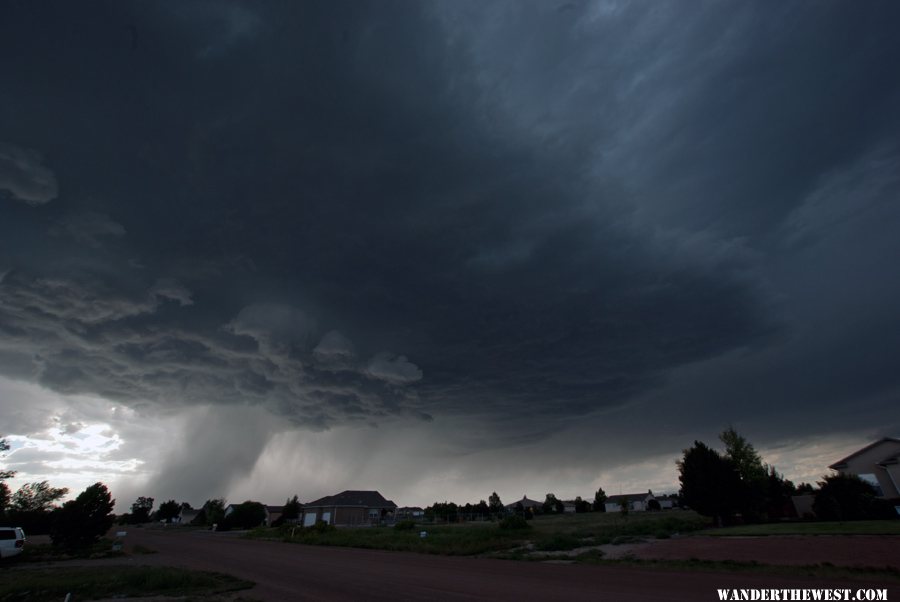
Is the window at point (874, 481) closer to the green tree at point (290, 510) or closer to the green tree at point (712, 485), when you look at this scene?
the green tree at point (712, 485)

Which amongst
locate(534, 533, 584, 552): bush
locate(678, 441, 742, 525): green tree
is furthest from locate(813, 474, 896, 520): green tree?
locate(534, 533, 584, 552): bush

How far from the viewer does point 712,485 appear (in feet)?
157

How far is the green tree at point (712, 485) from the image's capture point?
1871 inches

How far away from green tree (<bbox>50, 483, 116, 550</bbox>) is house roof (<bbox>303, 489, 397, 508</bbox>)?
58.0 meters

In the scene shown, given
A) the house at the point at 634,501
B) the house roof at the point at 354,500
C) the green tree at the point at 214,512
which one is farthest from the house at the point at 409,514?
the house at the point at 634,501

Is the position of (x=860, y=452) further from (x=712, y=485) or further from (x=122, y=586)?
(x=122, y=586)

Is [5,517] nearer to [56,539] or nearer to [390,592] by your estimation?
A: [56,539]

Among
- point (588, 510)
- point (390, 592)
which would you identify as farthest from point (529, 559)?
point (588, 510)

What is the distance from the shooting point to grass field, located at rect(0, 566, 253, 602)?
16.5 m

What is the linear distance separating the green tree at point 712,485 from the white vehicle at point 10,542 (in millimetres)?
64141

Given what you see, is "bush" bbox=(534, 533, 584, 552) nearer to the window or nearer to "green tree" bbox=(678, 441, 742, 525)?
"green tree" bbox=(678, 441, 742, 525)

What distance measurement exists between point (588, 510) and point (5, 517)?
477 ft

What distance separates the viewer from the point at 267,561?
29.6 meters

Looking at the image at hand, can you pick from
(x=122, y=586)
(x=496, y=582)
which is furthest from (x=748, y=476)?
(x=122, y=586)
